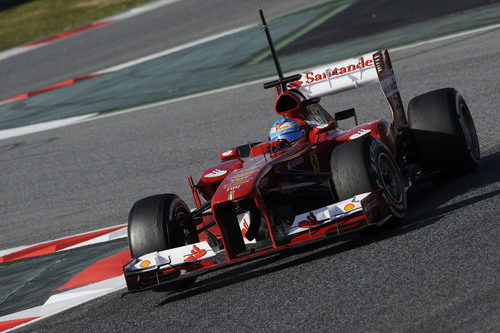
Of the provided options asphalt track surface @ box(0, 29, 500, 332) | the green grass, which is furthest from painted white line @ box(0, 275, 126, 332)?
the green grass

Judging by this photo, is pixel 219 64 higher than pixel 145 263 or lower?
higher

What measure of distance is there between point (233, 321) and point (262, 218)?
53.1 inches

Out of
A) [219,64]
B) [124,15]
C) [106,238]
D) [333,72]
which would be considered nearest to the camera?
[333,72]

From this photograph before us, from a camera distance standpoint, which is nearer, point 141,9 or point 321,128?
point 321,128

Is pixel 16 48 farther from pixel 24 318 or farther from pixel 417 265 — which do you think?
pixel 417 265

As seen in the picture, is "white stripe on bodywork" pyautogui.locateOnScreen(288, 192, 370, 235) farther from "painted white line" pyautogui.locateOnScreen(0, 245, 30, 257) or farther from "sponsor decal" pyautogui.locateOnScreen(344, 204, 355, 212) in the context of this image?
"painted white line" pyautogui.locateOnScreen(0, 245, 30, 257)

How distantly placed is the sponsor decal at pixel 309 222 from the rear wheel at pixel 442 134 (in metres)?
1.96

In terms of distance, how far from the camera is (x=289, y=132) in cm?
762

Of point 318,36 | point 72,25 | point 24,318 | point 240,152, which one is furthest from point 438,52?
point 72,25

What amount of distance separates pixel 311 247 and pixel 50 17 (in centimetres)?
2198

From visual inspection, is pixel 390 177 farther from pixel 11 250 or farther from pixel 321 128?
pixel 11 250

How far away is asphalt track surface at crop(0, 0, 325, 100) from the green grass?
A: 6.35ft

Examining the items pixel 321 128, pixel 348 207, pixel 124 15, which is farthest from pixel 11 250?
pixel 124 15

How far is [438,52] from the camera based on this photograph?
1390 cm
